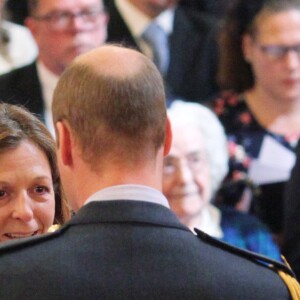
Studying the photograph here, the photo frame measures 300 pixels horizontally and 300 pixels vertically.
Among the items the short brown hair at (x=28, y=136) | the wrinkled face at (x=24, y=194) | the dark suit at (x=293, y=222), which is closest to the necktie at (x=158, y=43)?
the dark suit at (x=293, y=222)

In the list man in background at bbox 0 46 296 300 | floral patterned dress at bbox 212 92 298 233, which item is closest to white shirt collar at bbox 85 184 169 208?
man in background at bbox 0 46 296 300

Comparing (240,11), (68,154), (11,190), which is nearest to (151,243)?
(68,154)

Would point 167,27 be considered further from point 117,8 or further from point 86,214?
point 86,214

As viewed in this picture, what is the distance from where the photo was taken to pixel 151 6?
463cm

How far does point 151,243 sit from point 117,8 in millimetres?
2771

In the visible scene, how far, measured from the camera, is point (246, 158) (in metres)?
4.33

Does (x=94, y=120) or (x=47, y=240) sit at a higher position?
(x=94, y=120)

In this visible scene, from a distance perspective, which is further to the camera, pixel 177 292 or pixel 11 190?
pixel 11 190

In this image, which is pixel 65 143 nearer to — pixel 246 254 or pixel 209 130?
pixel 246 254

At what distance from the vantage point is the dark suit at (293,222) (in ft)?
11.2

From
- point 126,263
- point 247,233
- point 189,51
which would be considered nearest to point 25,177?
point 126,263

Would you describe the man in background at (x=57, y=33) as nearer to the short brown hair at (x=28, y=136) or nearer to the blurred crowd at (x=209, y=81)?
the blurred crowd at (x=209, y=81)

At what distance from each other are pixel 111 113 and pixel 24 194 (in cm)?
70

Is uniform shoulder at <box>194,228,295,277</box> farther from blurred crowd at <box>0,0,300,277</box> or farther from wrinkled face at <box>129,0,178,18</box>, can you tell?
wrinkled face at <box>129,0,178,18</box>
